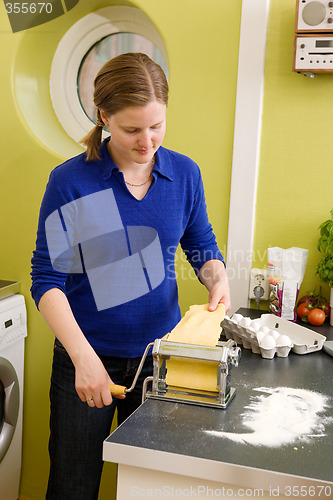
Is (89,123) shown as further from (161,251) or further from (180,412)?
(180,412)

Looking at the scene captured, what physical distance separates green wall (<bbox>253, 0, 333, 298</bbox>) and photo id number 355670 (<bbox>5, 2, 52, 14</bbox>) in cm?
91

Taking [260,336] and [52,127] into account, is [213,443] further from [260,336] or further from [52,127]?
[52,127]

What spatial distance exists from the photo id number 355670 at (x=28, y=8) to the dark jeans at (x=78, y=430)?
4.72ft

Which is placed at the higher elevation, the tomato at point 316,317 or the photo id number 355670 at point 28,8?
the photo id number 355670 at point 28,8

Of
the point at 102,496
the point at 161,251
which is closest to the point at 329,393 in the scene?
the point at 161,251

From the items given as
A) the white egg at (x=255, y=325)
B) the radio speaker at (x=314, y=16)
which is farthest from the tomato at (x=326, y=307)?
the radio speaker at (x=314, y=16)

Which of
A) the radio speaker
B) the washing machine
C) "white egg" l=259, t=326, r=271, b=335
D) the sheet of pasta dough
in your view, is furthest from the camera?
the washing machine

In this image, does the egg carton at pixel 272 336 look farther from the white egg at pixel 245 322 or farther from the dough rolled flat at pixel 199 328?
the dough rolled flat at pixel 199 328

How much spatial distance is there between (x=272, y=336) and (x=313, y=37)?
0.96m

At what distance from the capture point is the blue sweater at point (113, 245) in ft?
4.56

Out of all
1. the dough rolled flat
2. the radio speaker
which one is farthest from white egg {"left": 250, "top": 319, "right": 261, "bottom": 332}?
the radio speaker

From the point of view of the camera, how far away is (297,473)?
0.97 meters

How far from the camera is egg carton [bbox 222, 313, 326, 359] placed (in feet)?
5.15

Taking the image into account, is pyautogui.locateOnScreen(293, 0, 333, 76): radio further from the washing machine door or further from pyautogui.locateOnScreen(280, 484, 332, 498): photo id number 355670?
the washing machine door
